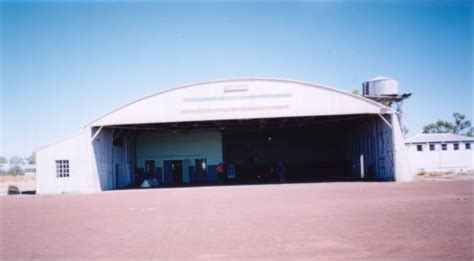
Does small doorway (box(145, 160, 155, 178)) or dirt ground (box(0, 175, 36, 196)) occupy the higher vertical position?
small doorway (box(145, 160, 155, 178))

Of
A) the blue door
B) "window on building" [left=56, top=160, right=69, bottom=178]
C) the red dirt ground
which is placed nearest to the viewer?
the red dirt ground

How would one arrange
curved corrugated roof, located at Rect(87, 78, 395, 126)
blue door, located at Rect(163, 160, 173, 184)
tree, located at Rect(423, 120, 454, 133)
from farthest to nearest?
tree, located at Rect(423, 120, 454, 133) < blue door, located at Rect(163, 160, 173, 184) < curved corrugated roof, located at Rect(87, 78, 395, 126)

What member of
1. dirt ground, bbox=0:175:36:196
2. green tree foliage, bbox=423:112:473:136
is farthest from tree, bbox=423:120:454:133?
dirt ground, bbox=0:175:36:196

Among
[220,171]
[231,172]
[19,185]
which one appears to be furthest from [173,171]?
[19,185]

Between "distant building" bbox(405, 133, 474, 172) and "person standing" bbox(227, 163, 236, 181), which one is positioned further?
"distant building" bbox(405, 133, 474, 172)

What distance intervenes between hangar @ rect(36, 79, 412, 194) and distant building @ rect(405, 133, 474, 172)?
30.9 ft

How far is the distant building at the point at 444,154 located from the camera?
4591cm

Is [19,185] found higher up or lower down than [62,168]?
lower down

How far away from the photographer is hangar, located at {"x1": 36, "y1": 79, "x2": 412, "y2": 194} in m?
29.4

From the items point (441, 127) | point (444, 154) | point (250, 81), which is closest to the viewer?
point (250, 81)

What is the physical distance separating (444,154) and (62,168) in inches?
1555

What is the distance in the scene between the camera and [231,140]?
46.2 metres

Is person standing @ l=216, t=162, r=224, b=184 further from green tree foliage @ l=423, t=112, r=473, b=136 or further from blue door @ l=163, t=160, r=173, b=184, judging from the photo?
green tree foliage @ l=423, t=112, r=473, b=136

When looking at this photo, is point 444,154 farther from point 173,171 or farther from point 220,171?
point 173,171
